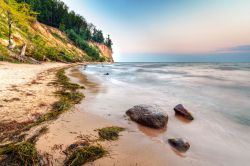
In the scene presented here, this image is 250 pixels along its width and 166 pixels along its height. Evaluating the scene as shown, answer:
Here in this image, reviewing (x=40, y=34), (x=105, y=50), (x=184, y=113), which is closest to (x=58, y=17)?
(x=40, y=34)

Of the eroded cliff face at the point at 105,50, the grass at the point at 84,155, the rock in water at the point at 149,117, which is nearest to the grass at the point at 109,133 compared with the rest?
the grass at the point at 84,155

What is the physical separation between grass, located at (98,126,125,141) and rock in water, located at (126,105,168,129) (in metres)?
0.98

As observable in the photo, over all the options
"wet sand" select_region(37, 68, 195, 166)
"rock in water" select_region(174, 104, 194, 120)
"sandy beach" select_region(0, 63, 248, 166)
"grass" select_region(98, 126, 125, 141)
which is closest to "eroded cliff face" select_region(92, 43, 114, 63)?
"rock in water" select_region(174, 104, 194, 120)

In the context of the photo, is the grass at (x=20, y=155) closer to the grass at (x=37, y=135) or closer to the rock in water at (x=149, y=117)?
the grass at (x=37, y=135)

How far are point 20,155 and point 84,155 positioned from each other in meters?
1.18

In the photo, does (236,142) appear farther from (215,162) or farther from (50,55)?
(50,55)

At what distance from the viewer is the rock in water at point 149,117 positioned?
5376mm

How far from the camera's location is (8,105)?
19.6 feet

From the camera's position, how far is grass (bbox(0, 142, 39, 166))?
3.07 metres

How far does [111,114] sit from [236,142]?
4.16m

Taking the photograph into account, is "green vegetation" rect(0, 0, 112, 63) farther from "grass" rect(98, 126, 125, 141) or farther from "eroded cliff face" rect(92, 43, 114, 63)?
"grass" rect(98, 126, 125, 141)

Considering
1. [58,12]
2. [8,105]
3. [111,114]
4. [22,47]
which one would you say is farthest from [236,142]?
[58,12]

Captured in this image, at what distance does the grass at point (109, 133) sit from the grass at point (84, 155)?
0.66m

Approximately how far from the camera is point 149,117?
5473 mm
